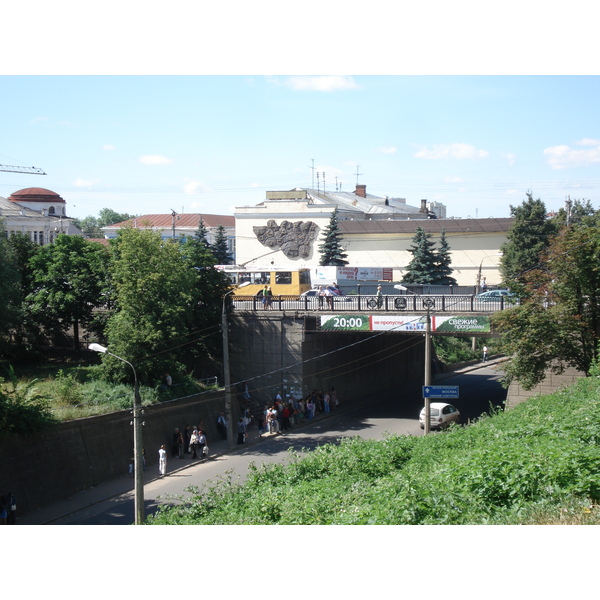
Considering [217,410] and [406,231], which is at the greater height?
[406,231]

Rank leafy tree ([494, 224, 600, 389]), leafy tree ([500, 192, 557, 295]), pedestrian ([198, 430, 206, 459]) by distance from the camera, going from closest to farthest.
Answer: leafy tree ([494, 224, 600, 389]) → pedestrian ([198, 430, 206, 459]) → leafy tree ([500, 192, 557, 295])

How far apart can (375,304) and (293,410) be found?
20.2 feet

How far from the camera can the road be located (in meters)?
18.5

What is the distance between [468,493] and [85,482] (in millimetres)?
15779

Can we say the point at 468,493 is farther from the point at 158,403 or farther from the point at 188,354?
the point at 188,354

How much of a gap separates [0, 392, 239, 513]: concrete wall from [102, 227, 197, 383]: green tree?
2.03 meters

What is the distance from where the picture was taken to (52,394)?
890 inches

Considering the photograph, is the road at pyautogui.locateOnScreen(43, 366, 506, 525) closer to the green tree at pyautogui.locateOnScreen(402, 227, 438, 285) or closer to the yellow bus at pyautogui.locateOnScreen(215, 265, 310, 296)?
the green tree at pyautogui.locateOnScreen(402, 227, 438, 285)

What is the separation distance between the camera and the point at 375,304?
2927cm

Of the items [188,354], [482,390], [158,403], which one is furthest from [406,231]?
[158,403]

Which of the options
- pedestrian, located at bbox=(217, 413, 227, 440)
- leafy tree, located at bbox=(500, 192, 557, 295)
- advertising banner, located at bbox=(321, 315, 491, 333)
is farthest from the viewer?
leafy tree, located at bbox=(500, 192, 557, 295)

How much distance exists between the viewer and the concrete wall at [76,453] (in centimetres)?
1859

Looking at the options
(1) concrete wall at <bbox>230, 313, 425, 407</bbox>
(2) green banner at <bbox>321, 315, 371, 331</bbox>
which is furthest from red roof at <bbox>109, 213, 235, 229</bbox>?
(2) green banner at <bbox>321, 315, 371, 331</bbox>

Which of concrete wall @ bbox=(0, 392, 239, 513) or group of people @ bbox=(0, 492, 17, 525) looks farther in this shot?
concrete wall @ bbox=(0, 392, 239, 513)
